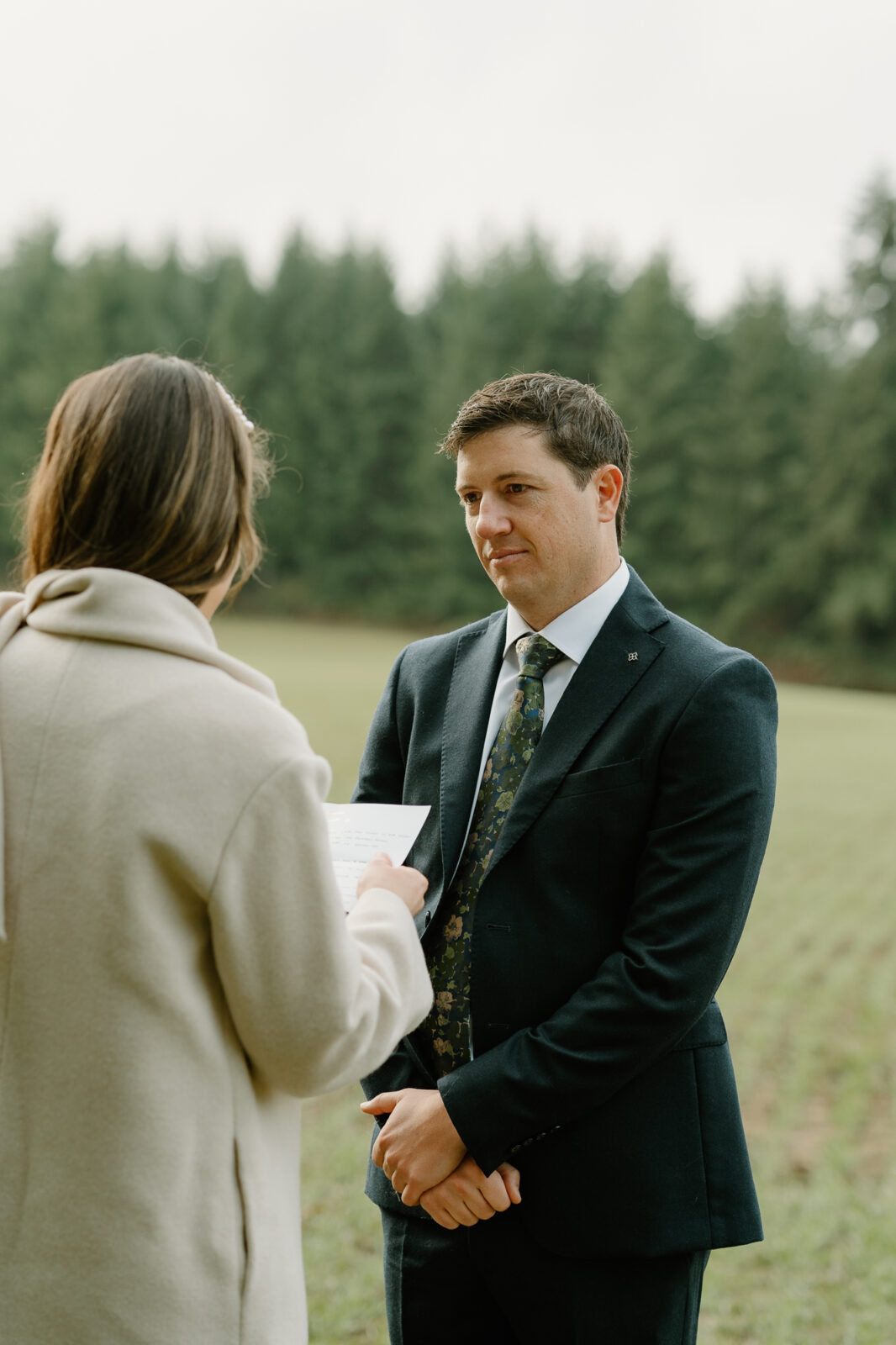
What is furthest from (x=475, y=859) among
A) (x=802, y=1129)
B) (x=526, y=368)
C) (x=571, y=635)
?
(x=526, y=368)

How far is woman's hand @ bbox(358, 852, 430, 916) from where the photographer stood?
1.89 m

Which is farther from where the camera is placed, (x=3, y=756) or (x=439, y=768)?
(x=439, y=768)

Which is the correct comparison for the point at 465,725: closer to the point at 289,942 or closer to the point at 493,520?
the point at 493,520

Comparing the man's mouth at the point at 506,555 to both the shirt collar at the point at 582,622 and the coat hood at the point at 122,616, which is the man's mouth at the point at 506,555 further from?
the coat hood at the point at 122,616

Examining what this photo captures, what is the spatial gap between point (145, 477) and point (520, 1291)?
1.76 m

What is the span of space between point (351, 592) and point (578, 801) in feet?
132

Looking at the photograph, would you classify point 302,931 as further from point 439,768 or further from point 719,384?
point 719,384

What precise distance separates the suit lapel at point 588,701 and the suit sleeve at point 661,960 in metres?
0.17

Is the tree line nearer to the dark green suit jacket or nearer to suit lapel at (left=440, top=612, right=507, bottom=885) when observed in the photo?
suit lapel at (left=440, top=612, right=507, bottom=885)

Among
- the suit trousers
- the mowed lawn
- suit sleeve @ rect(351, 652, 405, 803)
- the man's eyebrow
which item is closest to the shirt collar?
the man's eyebrow

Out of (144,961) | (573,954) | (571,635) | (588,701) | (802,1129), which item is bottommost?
(802,1129)

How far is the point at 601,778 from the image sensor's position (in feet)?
7.29

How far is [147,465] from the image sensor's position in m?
1.54

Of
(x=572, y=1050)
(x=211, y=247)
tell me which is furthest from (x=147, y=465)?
(x=211, y=247)
